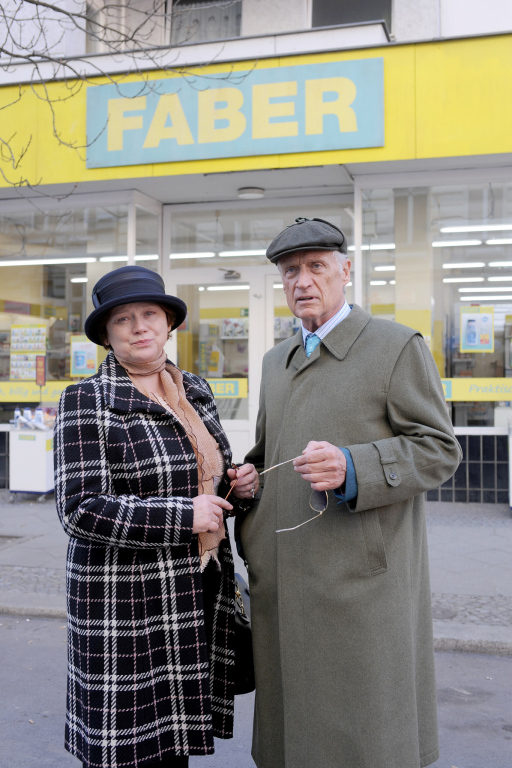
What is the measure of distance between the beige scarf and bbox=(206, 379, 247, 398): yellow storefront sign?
6.82 m

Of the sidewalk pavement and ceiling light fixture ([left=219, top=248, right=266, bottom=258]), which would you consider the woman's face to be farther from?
ceiling light fixture ([left=219, top=248, right=266, bottom=258])

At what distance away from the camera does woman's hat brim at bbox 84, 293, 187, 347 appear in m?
2.21

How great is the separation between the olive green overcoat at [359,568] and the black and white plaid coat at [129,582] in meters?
0.26

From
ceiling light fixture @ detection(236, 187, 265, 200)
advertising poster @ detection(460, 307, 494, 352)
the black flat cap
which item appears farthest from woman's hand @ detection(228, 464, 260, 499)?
ceiling light fixture @ detection(236, 187, 265, 200)

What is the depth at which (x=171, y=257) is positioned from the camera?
951 centimetres

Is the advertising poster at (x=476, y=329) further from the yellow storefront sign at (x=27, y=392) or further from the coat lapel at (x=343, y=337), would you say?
the coat lapel at (x=343, y=337)

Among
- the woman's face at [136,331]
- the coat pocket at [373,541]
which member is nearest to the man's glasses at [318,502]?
the coat pocket at [373,541]

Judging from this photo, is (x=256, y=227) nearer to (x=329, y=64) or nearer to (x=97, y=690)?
(x=329, y=64)

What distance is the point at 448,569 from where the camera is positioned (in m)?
5.80

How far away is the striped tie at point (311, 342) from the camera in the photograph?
2.26 meters

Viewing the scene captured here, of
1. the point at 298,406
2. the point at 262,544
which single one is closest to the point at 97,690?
the point at 262,544

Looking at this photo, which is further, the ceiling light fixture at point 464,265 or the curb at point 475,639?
the ceiling light fixture at point 464,265

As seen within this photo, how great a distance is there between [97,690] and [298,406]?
1.04 meters

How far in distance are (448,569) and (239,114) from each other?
16.7 feet
